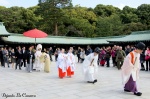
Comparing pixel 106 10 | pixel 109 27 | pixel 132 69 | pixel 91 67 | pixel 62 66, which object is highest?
pixel 106 10

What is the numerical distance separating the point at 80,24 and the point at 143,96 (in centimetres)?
4242

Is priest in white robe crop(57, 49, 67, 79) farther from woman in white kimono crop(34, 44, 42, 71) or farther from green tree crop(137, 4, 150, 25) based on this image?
green tree crop(137, 4, 150, 25)

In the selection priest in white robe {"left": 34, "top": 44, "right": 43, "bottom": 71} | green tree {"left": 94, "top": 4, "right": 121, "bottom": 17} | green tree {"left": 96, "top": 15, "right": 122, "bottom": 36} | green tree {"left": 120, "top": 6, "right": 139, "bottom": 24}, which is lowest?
priest in white robe {"left": 34, "top": 44, "right": 43, "bottom": 71}

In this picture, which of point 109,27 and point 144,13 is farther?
point 144,13

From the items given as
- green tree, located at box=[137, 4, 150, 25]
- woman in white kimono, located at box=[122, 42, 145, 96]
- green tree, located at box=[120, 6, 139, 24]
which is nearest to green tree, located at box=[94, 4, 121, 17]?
green tree, located at box=[120, 6, 139, 24]

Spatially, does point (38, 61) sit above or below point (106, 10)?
below

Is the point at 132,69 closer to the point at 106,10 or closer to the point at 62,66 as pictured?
the point at 62,66

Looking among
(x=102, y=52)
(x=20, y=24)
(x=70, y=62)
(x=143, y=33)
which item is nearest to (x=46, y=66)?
(x=70, y=62)

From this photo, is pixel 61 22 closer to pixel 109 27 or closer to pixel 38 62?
pixel 109 27

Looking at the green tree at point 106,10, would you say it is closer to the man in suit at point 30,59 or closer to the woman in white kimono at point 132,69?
the man in suit at point 30,59

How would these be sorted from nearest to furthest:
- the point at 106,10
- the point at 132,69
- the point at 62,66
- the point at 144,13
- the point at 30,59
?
the point at 132,69 → the point at 62,66 → the point at 30,59 → the point at 144,13 → the point at 106,10

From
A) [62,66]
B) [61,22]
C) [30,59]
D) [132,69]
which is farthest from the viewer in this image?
[61,22]

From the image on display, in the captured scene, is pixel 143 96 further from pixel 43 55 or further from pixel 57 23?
pixel 57 23

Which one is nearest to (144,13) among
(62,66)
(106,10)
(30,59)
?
(106,10)
